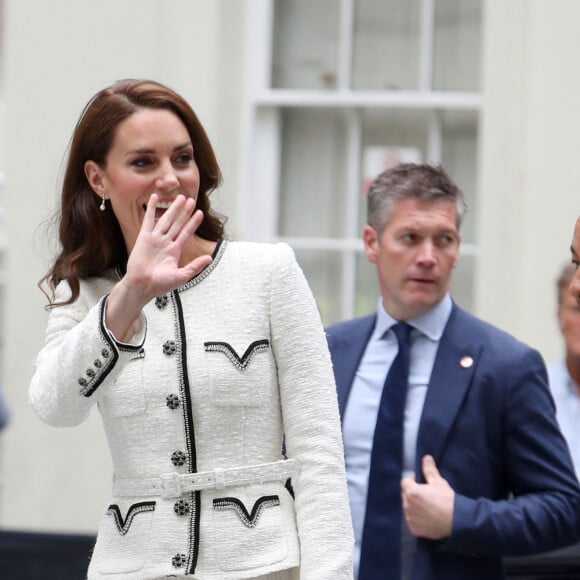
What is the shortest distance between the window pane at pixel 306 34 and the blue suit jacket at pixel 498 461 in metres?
3.10

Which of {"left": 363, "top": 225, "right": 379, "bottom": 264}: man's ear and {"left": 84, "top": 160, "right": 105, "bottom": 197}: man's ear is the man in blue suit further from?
{"left": 84, "top": 160, "right": 105, "bottom": 197}: man's ear

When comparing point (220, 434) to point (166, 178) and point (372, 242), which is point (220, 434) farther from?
point (372, 242)

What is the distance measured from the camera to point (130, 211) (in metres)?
3.18

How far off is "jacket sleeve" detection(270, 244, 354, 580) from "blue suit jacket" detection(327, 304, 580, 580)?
0.95 meters

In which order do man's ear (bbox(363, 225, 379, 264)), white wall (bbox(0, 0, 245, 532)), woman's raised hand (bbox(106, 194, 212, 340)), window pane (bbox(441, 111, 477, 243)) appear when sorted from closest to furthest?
woman's raised hand (bbox(106, 194, 212, 340)) < man's ear (bbox(363, 225, 379, 264)) < white wall (bbox(0, 0, 245, 532)) < window pane (bbox(441, 111, 477, 243))

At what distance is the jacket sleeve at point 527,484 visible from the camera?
3930 millimetres

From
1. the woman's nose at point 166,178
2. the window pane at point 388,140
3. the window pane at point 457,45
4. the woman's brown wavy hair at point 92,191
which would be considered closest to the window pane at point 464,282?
the window pane at point 388,140

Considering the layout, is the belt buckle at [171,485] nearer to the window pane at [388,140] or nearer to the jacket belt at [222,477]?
the jacket belt at [222,477]

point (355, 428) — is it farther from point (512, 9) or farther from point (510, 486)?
point (512, 9)

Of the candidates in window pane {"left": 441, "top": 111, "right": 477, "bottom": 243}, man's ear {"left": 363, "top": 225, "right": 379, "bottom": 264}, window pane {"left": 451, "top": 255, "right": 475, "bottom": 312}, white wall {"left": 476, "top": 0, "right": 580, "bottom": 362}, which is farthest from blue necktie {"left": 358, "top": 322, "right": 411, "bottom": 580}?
window pane {"left": 441, "top": 111, "right": 477, "bottom": 243}

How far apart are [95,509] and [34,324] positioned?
837 mm

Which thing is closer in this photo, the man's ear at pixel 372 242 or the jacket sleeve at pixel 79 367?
the jacket sleeve at pixel 79 367

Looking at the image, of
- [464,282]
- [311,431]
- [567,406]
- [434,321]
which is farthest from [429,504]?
[464,282]

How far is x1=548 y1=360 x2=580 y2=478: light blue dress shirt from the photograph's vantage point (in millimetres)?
5012
